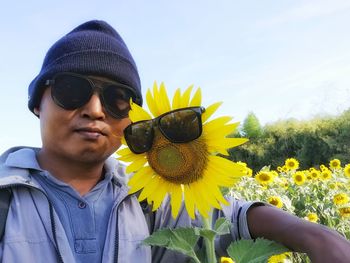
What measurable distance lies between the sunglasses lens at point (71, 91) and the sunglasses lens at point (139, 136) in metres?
0.40

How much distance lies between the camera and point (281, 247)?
A: 1477 mm

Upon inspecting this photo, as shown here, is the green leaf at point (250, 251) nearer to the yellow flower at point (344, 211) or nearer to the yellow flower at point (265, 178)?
the yellow flower at point (344, 211)

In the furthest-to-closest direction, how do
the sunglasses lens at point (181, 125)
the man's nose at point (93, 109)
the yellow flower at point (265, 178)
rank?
the yellow flower at point (265, 178), the man's nose at point (93, 109), the sunglasses lens at point (181, 125)

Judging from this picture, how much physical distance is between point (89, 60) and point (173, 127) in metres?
0.65

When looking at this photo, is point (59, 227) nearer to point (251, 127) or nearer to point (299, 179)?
point (299, 179)

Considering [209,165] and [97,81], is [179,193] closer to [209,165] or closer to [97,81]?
[209,165]

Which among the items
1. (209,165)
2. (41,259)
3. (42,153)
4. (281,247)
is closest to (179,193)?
(209,165)

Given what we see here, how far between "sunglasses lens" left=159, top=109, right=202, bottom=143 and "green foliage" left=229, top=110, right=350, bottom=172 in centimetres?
1184

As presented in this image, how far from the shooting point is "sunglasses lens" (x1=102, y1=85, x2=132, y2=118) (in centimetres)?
170

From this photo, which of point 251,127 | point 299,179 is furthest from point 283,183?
point 251,127

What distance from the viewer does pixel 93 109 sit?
5.49 feet

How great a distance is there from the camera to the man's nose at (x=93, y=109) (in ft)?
5.49

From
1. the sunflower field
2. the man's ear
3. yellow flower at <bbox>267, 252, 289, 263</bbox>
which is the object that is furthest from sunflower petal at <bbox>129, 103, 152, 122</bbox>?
the sunflower field

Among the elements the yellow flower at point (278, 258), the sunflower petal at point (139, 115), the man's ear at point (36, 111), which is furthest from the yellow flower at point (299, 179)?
the sunflower petal at point (139, 115)
